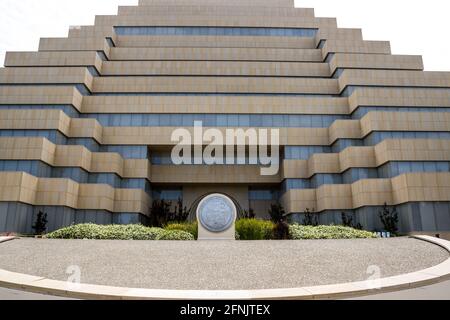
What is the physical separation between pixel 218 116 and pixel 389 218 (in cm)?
2406

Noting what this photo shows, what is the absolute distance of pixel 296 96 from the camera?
161ft

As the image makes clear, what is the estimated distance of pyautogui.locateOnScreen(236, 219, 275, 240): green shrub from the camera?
2578 centimetres

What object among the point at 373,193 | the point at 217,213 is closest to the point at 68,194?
the point at 217,213

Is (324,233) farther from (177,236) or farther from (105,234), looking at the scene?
(105,234)

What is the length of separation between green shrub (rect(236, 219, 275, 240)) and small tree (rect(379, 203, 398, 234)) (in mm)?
14420

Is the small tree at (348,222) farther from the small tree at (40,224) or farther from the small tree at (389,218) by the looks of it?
the small tree at (40,224)

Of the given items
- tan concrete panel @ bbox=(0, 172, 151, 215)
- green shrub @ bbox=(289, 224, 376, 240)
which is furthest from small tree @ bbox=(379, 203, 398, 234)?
tan concrete panel @ bbox=(0, 172, 151, 215)

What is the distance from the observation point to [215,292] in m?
9.00

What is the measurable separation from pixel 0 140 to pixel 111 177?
487 inches

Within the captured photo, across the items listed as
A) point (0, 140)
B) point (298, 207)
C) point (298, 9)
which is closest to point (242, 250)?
point (298, 207)

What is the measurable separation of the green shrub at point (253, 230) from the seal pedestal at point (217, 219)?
113 inches

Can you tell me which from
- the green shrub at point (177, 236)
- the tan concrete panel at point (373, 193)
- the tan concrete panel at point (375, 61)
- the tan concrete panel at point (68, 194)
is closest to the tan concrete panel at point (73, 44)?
the tan concrete panel at point (68, 194)

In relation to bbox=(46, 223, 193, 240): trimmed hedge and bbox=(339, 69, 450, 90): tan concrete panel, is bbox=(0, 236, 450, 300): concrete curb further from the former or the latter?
bbox=(339, 69, 450, 90): tan concrete panel

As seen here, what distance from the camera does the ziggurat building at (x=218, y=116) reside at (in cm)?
3772
